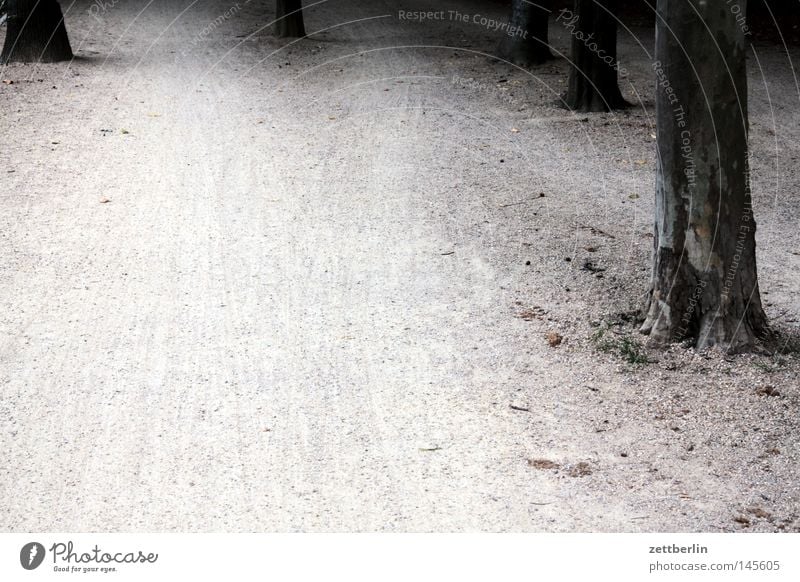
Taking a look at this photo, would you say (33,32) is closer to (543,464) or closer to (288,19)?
(288,19)

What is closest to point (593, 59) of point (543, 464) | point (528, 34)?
point (528, 34)

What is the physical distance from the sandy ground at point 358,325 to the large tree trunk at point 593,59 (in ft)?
1.00

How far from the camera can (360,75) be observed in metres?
13.6

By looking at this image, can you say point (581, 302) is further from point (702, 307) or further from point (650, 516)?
point (650, 516)

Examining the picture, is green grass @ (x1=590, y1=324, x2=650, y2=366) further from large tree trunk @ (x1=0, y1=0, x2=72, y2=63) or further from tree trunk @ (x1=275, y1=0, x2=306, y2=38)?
tree trunk @ (x1=275, y1=0, x2=306, y2=38)

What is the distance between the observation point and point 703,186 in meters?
5.60

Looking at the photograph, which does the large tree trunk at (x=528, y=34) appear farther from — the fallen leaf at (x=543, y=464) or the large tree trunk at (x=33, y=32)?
the fallen leaf at (x=543, y=464)

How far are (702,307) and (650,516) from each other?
1943 mm

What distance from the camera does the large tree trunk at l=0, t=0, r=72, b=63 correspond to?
516 inches

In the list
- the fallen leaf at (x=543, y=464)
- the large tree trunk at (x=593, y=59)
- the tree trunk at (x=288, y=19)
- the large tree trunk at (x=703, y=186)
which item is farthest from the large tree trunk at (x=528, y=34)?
the fallen leaf at (x=543, y=464)

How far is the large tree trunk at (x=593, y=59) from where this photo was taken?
37.5 ft

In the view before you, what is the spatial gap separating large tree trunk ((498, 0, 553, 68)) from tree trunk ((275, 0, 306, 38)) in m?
3.98

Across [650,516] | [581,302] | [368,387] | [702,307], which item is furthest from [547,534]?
[581,302]

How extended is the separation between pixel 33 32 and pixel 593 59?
26.0 feet
